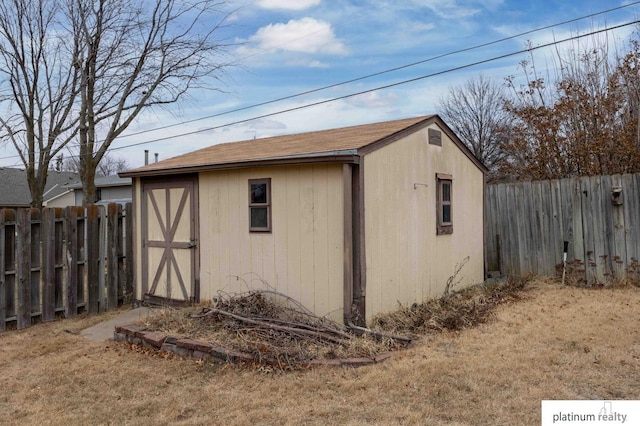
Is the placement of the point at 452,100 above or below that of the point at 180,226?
above

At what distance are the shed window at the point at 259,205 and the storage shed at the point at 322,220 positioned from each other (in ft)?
0.06

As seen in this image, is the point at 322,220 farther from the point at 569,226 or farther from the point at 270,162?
the point at 569,226

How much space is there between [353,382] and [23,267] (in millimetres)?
4919

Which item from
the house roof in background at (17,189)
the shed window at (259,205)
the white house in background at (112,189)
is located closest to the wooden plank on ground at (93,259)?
the shed window at (259,205)

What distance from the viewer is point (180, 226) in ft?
23.5

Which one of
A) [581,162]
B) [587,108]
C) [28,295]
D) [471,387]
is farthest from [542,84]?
[28,295]

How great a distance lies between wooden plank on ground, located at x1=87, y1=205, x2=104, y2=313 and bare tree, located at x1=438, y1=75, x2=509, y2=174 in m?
16.7

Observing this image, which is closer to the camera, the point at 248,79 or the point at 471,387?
the point at 471,387

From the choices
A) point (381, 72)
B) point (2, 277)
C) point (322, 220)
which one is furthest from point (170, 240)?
point (381, 72)

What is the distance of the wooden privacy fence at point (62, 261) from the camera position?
20.9ft

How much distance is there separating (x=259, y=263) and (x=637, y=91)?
1027 cm

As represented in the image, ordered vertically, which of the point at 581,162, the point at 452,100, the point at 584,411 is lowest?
→ the point at 584,411

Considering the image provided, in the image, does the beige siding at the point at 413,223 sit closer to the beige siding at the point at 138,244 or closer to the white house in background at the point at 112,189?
the beige siding at the point at 138,244

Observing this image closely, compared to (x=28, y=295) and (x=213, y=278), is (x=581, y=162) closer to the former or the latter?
(x=213, y=278)
